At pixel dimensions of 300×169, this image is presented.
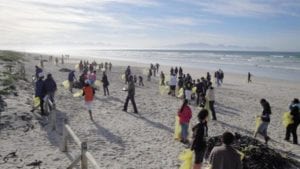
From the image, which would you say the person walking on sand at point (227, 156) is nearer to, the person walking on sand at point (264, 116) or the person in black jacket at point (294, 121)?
the person walking on sand at point (264, 116)

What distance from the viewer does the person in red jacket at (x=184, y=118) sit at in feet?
38.8

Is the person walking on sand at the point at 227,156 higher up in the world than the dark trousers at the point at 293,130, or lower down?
higher up

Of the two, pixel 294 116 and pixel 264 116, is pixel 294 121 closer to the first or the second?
pixel 294 116

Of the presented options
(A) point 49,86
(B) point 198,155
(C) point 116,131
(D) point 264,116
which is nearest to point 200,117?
(B) point 198,155

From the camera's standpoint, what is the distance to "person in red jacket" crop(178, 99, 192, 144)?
38.8 ft

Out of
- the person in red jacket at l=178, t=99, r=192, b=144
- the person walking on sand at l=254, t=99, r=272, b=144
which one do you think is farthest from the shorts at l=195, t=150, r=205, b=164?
the person walking on sand at l=254, t=99, r=272, b=144

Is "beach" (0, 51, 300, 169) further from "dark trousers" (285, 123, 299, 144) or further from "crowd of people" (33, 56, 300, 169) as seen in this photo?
"crowd of people" (33, 56, 300, 169)

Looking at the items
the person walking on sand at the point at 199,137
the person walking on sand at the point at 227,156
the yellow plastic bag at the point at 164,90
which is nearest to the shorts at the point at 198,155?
the person walking on sand at the point at 199,137

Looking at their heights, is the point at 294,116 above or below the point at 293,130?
above

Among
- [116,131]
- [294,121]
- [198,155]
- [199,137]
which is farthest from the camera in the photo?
[116,131]

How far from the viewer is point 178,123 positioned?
12352 mm

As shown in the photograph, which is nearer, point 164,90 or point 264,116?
point 264,116

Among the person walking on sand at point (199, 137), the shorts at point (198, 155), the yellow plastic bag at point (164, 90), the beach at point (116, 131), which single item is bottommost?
the beach at point (116, 131)

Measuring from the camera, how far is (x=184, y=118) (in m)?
11.9
